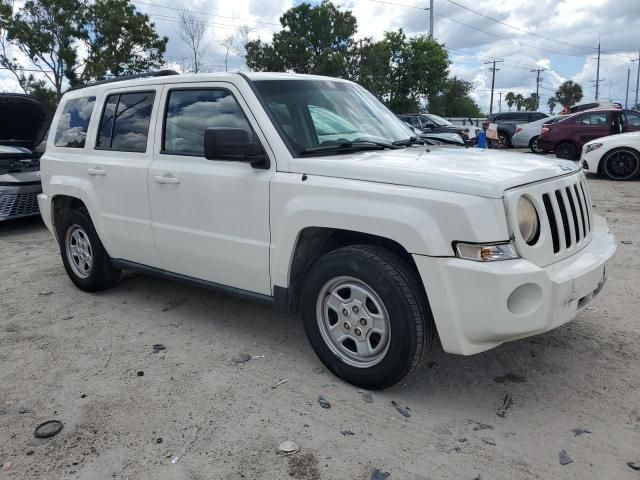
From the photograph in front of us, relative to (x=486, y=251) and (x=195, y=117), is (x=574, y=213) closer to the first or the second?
(x=486, y=251)

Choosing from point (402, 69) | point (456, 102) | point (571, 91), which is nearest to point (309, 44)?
point (402, 69)

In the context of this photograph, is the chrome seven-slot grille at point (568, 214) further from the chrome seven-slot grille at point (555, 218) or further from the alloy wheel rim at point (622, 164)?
the alloy wheel rim at point (622, 164)

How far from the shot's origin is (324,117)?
390 cm

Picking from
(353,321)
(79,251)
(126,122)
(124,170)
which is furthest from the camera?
(79,251)

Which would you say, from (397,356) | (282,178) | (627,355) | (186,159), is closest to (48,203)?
(186,159)

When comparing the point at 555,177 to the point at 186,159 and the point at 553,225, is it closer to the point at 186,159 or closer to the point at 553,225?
the point at 553,225

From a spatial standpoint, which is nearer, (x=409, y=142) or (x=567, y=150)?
(x=409, y=142)

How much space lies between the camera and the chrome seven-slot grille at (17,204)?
27.0 feet

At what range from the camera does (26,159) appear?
29.9 ft

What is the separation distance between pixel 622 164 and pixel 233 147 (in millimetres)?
10953

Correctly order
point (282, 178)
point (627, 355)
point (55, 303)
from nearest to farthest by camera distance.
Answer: point (282, 178) → point (627, 355) → point (55, 303)

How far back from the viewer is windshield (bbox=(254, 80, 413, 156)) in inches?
144

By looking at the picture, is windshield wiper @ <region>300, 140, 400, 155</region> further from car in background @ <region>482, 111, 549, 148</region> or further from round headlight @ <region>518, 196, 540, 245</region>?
car in background @ <region>482, 111, 549, 148</region>

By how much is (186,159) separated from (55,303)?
2.13m
